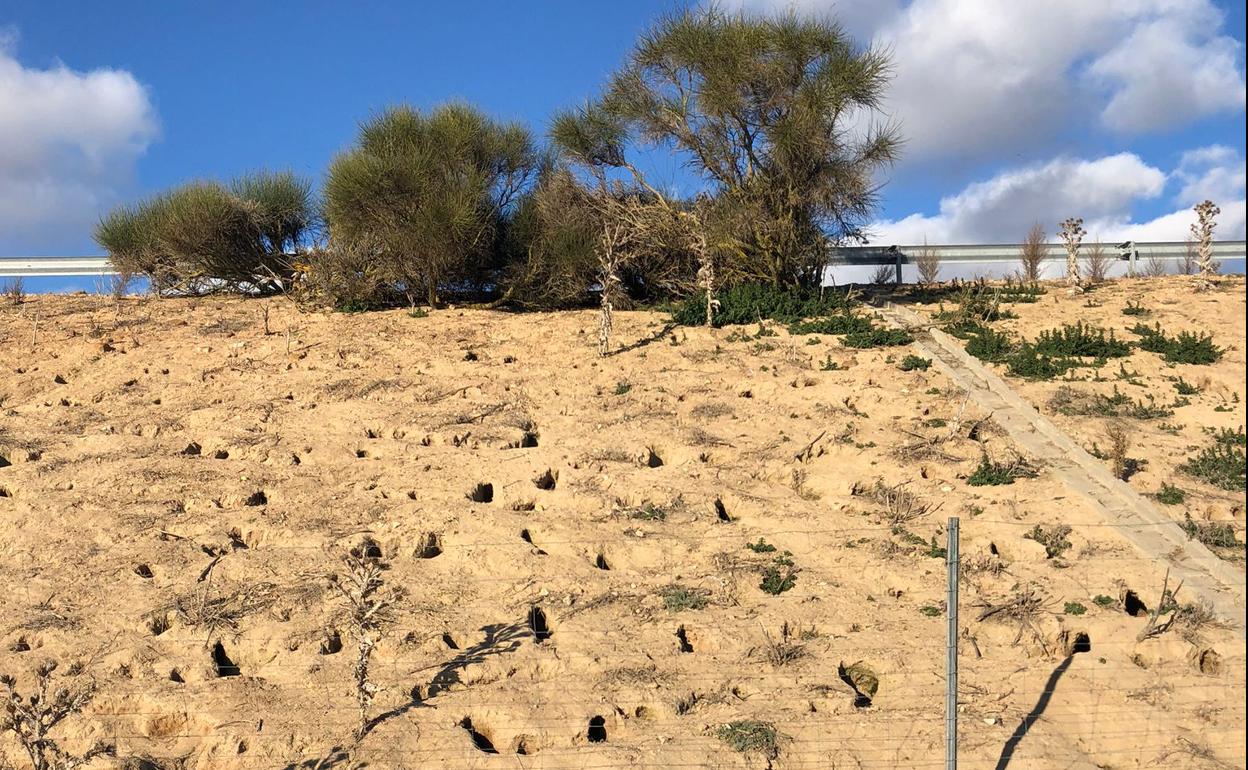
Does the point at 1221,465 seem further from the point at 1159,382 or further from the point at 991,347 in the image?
the point at 991,347

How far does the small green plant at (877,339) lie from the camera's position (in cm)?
1377

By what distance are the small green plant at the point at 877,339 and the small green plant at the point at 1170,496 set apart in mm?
4506

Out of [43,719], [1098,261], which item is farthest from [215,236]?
[1098,261]

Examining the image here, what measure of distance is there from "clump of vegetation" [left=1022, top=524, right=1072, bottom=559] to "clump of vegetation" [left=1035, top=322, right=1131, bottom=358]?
4.61 metres

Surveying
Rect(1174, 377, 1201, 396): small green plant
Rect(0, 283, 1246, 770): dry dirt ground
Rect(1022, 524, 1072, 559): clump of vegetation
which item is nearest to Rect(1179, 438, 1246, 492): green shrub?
Rect(0, 283, 1246, 770): dry dirt ground

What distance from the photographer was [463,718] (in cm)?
697

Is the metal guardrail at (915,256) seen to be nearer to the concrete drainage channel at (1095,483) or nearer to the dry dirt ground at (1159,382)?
the dry dirt ground at (1159,382)

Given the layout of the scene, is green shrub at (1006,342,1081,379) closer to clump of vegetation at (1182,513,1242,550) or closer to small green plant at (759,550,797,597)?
clump of vegetation at (1182,513,1242,550)

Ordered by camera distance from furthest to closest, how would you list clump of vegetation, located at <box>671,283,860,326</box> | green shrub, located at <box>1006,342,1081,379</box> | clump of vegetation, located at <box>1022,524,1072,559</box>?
clump of vegetation, located at <box>671,283,860,326</box> → green shrub, located at <box>1006,342,1081,379</box> → clump of vegetation, located at <box>1022,524,1072,559</box>

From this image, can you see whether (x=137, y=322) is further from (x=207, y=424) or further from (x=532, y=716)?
(x=532, y=716)

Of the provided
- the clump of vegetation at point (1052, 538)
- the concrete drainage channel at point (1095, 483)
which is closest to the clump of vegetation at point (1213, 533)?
the concrete drainage channel at point (1095, 483)

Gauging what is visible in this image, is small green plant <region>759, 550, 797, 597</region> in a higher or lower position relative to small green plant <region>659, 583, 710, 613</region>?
higher

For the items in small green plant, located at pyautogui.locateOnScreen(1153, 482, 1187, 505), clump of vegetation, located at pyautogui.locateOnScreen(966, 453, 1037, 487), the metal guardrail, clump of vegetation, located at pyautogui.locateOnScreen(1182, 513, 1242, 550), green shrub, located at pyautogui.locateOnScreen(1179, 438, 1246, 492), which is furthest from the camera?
the metal guardrail

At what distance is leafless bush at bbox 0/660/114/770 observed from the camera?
580 centimetres
